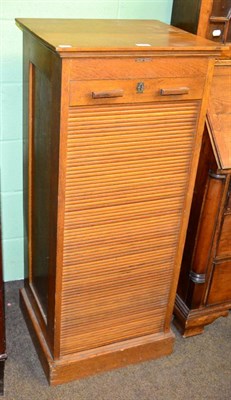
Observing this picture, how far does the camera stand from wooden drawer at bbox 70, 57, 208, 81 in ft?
4.76

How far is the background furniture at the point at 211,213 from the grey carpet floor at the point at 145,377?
12cm

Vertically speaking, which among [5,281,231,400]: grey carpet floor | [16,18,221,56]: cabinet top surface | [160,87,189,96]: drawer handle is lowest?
[5,281,231,400]: grey carpet floor

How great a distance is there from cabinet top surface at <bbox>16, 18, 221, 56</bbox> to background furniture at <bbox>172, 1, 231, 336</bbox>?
0.22 metres

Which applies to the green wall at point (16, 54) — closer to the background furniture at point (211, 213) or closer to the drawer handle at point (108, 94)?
the background furniture at point (211, 213)

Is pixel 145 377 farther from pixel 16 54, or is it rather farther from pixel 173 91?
pixel 16 54

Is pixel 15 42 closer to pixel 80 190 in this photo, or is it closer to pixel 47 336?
pixel 80 190

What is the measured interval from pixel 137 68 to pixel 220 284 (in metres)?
1.10

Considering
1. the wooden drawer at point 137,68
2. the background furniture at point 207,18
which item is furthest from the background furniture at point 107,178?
the background furniture at point 207,18

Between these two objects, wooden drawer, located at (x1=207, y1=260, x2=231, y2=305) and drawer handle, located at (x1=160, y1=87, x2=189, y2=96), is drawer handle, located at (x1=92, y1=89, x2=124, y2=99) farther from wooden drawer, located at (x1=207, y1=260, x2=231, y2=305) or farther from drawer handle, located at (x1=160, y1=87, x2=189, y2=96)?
wooden drawer, located at (x1=207, y1=260, x2=231, y2=305)

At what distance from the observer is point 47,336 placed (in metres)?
1.97

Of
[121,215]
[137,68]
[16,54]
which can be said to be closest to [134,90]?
[137,68]

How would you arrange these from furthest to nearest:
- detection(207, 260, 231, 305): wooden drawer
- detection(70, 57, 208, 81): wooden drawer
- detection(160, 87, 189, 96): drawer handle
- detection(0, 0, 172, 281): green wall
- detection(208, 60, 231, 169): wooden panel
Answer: detection(207, 260, 231, 305): wooden drawer, detection(0, 0, 172, 281): green wall, detection(208, 60, 231, 169): wooden panel, detection(160, 87, 189, 96): drawer handle, detection(70, 57, 208, 81): wooden drawer

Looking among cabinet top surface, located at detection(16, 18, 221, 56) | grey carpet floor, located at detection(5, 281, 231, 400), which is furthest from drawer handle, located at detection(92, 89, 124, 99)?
grey carpet floor, located at detection(5, 281, 231, 400)

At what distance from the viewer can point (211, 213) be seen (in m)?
1.99
